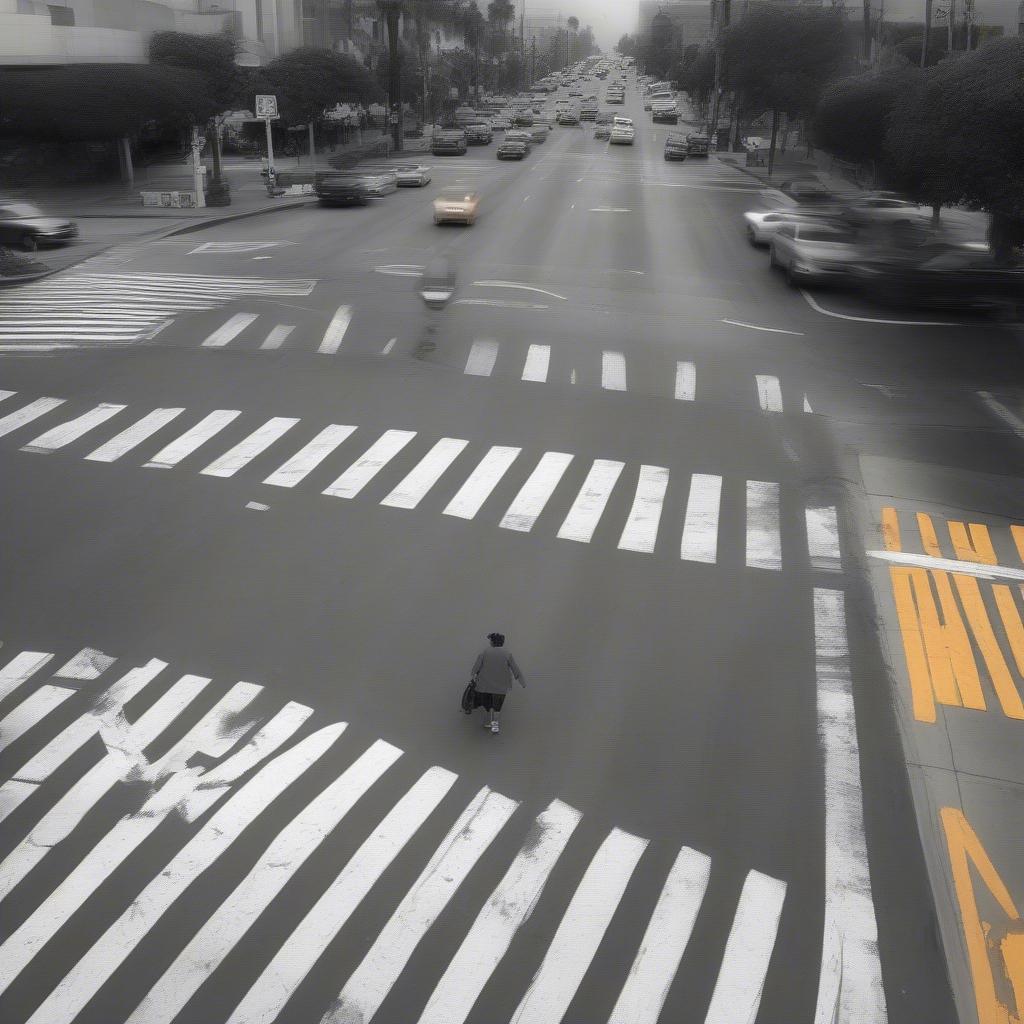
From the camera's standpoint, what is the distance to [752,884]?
870cm

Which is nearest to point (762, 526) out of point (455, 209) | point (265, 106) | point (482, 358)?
point (482, 358)

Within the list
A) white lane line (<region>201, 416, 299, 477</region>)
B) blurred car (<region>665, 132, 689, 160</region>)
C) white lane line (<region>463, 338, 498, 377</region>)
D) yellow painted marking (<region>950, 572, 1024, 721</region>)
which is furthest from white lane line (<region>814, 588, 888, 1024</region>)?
blurred car (<region>665, 132, 689, 160</region>)

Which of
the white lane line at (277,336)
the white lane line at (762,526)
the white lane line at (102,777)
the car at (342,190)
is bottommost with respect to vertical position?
the white lane line at (102,777)

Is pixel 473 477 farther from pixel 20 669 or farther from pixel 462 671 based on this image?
pixel 20 669

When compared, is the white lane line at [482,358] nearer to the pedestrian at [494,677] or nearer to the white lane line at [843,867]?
the white lane line at [843,867]

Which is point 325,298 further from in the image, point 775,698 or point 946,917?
point 946,917

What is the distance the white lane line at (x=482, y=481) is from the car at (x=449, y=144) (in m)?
55.0

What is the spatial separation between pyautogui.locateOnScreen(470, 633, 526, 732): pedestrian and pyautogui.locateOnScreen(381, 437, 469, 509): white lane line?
216 inches

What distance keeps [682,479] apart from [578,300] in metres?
12.3

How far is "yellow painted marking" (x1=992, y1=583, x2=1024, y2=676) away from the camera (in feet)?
40.2

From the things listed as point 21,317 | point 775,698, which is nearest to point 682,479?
point 775,698

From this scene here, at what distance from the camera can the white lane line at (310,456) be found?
16.5 m

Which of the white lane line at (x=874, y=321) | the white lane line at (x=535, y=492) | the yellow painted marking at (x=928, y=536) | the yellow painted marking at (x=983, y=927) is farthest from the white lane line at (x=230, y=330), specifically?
the yellow painted marking at (x=983, y=927)

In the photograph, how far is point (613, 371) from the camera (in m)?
22.1
